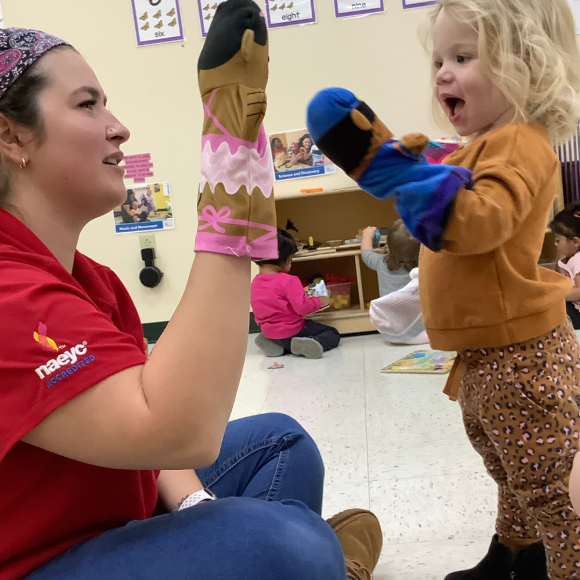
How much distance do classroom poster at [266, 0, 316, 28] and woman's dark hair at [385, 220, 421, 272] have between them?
1.25 meters

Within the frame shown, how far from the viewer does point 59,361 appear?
490mm

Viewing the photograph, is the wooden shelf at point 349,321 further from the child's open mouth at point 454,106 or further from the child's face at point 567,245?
the child's open mouth at point 454,106

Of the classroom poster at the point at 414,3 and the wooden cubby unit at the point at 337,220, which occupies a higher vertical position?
the classroom poster at the point at 414,3

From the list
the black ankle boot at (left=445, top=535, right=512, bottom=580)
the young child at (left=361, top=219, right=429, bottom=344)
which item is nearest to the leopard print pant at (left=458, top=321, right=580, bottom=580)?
the black ankle boot at (left=445, top=535, right=512, bottom=580)

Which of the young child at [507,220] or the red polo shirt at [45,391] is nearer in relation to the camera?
the red polo shirt at [45,391]

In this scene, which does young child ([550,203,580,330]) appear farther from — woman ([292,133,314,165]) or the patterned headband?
the patterned headband

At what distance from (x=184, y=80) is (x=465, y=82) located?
8.40 ft

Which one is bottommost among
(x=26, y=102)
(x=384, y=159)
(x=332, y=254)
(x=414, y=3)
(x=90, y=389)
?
(x=332, y=254)

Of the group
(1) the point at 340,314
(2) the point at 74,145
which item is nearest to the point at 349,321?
(1) the point at 340,314

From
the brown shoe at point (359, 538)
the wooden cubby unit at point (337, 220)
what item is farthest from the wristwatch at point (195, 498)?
the wooden cubby unit at point (337, 220)

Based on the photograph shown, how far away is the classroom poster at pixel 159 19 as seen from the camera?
3.07 meters

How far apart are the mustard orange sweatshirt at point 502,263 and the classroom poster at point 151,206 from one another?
2.49 meters

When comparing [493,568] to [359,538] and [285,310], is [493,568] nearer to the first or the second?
[359,538]

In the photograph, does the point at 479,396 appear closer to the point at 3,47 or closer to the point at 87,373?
the point at 87,373
